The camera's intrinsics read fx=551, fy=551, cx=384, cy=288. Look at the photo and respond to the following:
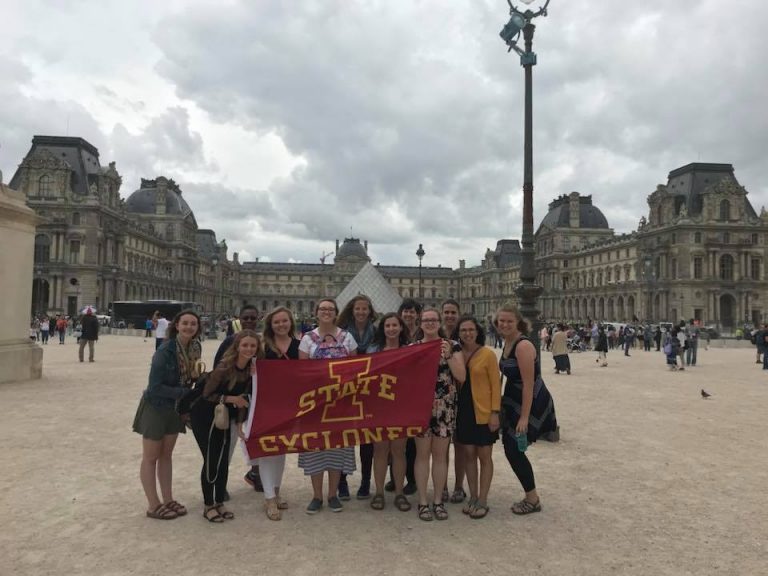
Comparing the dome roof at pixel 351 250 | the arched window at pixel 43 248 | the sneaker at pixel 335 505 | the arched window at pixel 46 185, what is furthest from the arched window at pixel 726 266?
the dome roof at pixel 351 250

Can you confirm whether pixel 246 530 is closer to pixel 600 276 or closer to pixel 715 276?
pixel 715 276

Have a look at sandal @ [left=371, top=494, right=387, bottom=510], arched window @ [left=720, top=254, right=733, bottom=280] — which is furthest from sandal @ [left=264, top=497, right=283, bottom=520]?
arched window @ [left=720, top=254, right=733, bottom=280]

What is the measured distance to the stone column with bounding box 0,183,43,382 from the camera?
38.9 feet

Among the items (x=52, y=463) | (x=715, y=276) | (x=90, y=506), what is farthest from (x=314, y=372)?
(x=715, y=276)

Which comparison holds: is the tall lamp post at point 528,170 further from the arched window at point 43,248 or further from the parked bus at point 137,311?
the arched window at point 43,248

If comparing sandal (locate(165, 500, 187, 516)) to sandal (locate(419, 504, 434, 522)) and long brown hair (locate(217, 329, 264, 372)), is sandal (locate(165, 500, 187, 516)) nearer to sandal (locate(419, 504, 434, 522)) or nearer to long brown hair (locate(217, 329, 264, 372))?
long brown hair (locate(217, 329, 264, 372))

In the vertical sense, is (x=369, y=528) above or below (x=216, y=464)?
below

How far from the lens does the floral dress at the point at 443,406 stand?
15.9 feet

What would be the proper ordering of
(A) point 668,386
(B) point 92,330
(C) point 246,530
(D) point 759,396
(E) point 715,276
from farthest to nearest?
(E) point 715,276
(B) point 92,330
(A) point 668,386
(D) point 759,396
(C) point 246,530

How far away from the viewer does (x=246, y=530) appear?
4559mm

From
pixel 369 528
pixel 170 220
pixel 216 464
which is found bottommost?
pixel 369 528

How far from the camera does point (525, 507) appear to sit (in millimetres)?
5012

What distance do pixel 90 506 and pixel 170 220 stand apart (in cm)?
8240

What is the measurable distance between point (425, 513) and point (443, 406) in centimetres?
93
